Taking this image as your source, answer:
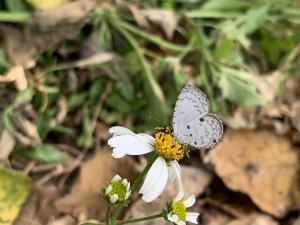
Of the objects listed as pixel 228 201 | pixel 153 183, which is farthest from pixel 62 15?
pixel 153 183

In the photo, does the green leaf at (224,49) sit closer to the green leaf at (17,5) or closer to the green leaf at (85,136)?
the green leaf at (85,136)

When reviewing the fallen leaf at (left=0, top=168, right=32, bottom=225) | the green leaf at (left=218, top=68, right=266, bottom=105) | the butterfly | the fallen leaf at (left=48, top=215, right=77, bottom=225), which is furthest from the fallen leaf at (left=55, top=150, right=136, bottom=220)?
the butterfly

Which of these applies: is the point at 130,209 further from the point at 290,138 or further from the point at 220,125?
the point at 220,125

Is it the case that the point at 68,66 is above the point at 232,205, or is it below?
above

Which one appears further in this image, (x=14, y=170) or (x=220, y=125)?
(x=14, y=170)

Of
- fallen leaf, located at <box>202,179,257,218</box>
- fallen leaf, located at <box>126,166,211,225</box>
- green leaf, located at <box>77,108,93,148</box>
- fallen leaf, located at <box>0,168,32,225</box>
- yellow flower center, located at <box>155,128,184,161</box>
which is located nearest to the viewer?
yellow flower center, located at <box>155,128,184,161</box>

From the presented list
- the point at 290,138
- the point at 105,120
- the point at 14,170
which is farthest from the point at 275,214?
the point at 14,170

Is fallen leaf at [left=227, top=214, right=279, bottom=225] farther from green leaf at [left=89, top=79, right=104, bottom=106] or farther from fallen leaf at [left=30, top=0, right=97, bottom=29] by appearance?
fallen leaf at [left=30, top=0, right=97, bottom=29]
